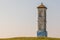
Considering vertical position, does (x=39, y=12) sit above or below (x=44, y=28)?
above

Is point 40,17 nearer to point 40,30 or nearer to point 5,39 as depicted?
point 40,30

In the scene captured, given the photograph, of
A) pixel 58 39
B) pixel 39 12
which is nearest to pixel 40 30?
pixel 39 12

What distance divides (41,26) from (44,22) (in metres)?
0.61

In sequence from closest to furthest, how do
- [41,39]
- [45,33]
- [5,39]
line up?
[41,39]
[5,39]
[45,33]

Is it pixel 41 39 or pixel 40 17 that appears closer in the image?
pixel 41 39

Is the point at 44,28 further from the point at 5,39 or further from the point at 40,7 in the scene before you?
the point at 5,39

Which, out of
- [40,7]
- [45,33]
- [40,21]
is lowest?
[45,33]

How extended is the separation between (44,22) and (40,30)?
3.66 feet

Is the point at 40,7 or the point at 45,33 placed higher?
the point at 40,7

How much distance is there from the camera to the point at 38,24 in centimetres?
2275

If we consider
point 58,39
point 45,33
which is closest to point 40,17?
point 45,33

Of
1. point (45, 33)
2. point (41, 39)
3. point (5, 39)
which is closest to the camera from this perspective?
point (41, 39)

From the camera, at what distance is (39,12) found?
893 inches

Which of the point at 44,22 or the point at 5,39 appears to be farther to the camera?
the point at 44,22
